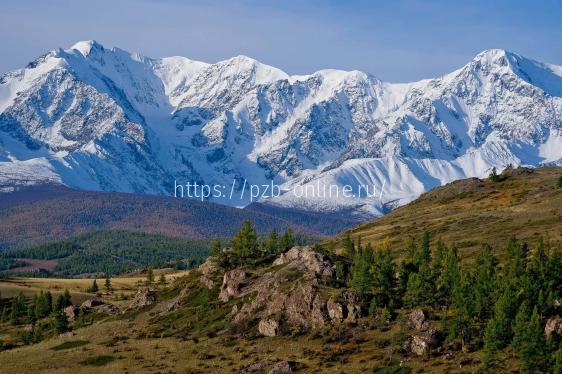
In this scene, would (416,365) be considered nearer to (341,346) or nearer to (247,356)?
(341,346)

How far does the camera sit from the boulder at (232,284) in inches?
5935

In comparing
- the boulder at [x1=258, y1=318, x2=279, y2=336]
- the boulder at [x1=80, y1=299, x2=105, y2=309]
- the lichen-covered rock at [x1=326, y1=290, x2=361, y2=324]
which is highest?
the boulder at [x1=80, y1=299, x2=105, y2=309]

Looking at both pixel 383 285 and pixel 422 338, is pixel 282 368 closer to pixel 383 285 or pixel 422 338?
pixel 422 338

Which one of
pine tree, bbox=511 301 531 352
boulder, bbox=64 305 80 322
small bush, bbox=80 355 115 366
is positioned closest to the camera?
pine tree, bbox=511 301 531 352

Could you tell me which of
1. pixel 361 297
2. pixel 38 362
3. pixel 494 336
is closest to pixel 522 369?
pixel 494 336

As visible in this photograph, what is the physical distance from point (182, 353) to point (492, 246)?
2709 inches

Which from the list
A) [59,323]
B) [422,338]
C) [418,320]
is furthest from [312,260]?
[59,323]

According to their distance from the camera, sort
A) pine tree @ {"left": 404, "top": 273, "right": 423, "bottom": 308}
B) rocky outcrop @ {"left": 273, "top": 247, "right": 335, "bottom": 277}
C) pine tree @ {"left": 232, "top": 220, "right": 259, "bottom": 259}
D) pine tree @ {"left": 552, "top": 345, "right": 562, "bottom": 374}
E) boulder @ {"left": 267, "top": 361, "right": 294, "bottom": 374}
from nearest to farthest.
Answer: pine tree @ {"left": 552, "top": 345, "right": 562, "bottom": 374} → boulder @ {"left": 267, "top": 361, "right": 294, "bottom": 374} → pine tree @ {"left": 404, "top": 273, "right": 423, "bottom": 308} → rocky outcrop @ {"left": 273, "top": 247, "right": 335, "bottom": 277} → pine tree @ {"left": 232, "top": 220, "right": 259, "bottom": 259}

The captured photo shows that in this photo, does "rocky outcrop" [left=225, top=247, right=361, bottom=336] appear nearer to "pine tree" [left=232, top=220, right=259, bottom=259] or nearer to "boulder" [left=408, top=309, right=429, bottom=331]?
"boulder" [left=408, top=309, right=429, bottom=331]

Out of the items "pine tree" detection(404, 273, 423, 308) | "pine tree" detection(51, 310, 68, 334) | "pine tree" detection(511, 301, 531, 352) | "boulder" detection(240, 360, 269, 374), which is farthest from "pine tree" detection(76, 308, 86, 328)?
"pine tree" detection(511, 301, 531, 352)

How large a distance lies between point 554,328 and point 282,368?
30.7m

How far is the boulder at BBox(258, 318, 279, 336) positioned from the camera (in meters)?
130

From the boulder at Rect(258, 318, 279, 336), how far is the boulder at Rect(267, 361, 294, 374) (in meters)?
13.8

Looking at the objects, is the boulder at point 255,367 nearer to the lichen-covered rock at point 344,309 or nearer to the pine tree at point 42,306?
the lichen-covered rock at point 344,309
